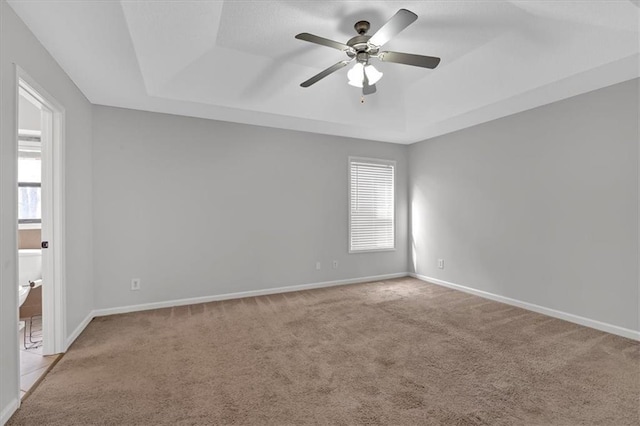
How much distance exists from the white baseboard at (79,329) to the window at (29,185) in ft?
5.44

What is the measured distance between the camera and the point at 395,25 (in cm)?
210

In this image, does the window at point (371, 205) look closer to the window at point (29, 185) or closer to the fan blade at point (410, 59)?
the fan blade at point (410, 59)

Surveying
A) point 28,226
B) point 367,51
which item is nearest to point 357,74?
point 367,51

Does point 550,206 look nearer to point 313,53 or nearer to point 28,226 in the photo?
point 313,53

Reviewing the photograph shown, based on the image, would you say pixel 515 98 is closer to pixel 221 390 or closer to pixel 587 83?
pixel 587 83

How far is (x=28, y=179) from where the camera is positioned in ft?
13.7

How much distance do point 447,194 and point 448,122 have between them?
1.23 meters

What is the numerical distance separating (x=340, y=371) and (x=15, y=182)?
8.99 feet

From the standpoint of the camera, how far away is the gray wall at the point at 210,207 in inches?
151

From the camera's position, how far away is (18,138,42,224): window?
4091 mm

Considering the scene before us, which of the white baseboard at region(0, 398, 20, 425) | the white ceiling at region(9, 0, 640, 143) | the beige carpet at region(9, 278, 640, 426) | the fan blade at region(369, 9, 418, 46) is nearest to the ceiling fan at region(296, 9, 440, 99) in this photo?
the fan blade at region(369, 9, 418, 46)

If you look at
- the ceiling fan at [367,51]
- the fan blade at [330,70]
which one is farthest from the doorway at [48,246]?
the ceiling fan at [367,51]

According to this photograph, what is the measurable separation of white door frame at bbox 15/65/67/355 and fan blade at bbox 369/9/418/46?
2.80 meters

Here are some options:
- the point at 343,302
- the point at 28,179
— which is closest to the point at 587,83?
the point at 343,302
